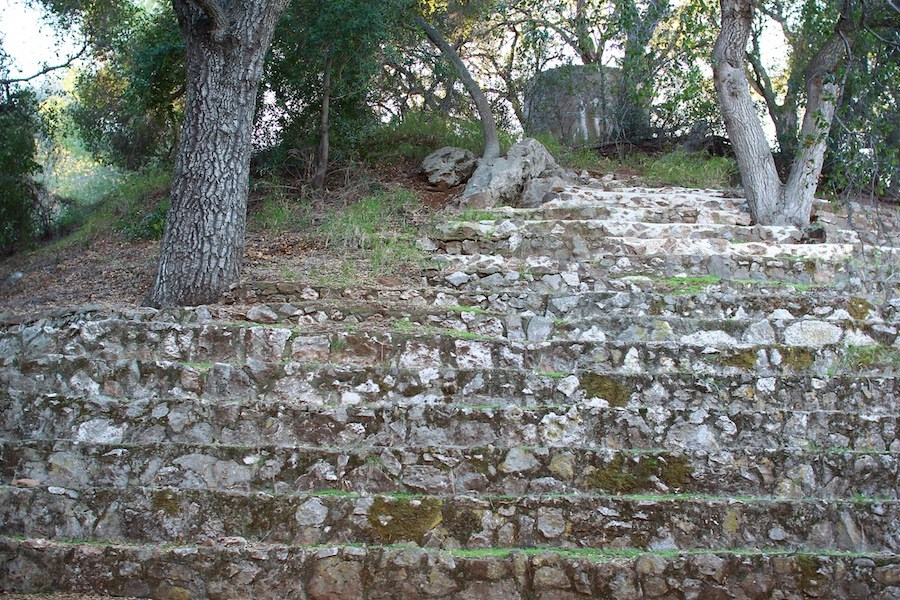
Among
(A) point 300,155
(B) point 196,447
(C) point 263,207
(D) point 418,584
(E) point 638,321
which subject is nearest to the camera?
(D) point 418,584

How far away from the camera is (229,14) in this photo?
7566mm

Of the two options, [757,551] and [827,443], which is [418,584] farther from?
[827,443]

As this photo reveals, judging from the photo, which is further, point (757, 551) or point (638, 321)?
point (638, 321)

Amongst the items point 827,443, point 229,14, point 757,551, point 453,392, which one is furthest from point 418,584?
point 229,14

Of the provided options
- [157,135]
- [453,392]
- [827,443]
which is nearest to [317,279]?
[453,392]

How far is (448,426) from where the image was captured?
5059 mm

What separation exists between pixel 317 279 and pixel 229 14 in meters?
2.52

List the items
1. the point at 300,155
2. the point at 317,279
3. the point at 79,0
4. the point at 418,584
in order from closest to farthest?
the point at 418,584 → the point at 317,279 → the point at 300,155 → the point at 79,0

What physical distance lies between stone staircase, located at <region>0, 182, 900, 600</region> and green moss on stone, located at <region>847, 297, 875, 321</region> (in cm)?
2

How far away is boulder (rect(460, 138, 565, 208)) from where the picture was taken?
9.41 meters

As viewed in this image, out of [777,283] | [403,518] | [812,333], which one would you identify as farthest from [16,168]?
[812,333]

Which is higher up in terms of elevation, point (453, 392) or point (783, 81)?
point (783, 81)

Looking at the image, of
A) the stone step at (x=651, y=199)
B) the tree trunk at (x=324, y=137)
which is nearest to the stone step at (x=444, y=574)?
the stone step at (x=651, y=199)

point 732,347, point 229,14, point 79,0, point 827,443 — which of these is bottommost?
point 827,443
